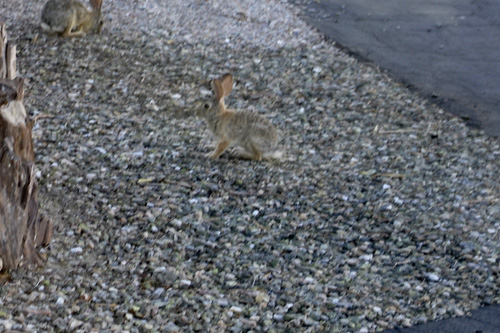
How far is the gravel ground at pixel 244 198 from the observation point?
4.66 m

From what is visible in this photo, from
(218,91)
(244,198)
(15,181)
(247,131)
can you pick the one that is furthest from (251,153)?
(15,181)

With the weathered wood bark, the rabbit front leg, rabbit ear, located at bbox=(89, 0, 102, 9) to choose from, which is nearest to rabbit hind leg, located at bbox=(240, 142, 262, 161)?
the rabbit front leg

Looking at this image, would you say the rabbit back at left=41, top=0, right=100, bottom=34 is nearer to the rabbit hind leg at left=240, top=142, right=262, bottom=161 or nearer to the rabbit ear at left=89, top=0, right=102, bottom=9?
the rabbit ear at left=89, top=0, right=102, bottom=9

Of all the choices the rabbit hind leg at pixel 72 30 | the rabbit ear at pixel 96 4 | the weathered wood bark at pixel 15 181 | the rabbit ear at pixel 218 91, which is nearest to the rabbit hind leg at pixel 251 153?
the rabbit ear at pixel 218 91

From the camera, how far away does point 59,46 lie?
891 cm

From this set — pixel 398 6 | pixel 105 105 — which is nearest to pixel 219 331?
pixel 105 105

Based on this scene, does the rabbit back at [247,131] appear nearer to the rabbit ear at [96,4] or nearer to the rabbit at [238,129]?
the rabbit at [238,129]

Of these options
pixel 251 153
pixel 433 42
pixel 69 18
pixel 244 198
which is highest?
pixel 433 42

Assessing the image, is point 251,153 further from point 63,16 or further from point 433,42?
point 433,42

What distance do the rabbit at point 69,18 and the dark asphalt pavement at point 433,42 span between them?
11.2ft

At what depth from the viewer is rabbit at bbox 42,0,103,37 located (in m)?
8.98

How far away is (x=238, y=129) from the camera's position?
6.62 meters

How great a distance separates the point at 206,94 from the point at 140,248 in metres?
3.33

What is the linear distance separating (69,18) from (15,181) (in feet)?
16.6
